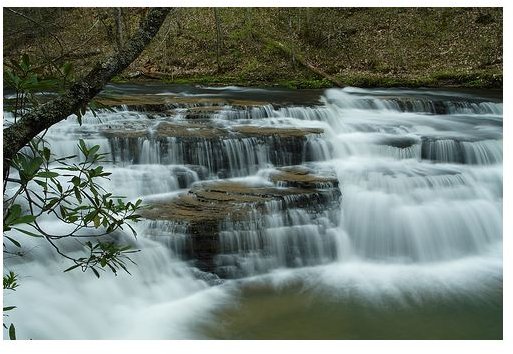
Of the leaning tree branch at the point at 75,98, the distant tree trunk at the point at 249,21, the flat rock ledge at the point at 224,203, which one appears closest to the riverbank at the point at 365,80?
the distant tree trunk at the point at 249,21

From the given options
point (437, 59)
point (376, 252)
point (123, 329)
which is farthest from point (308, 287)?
point (437, 59)

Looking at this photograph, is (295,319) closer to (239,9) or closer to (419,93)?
(419,93)

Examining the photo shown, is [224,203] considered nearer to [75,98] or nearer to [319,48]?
A: [75,98]

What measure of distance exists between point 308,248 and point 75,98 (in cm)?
499

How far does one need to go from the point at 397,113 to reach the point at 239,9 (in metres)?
13.3

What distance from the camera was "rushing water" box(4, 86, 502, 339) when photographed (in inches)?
200

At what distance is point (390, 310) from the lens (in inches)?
215

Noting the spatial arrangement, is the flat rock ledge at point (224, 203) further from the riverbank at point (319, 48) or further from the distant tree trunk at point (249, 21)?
the distant tree trunk at point (249, 21)

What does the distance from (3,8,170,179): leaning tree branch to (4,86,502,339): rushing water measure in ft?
10.6

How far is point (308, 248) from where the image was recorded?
6574 millimetres

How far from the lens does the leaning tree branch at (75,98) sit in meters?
1.94

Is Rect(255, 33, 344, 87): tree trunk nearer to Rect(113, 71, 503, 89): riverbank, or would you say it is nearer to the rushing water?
Rect(113, 71, 503, 89): riverbank

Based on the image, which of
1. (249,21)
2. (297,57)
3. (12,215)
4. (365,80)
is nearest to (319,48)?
(297,57)

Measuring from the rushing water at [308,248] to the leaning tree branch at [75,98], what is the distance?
3.24 meters
